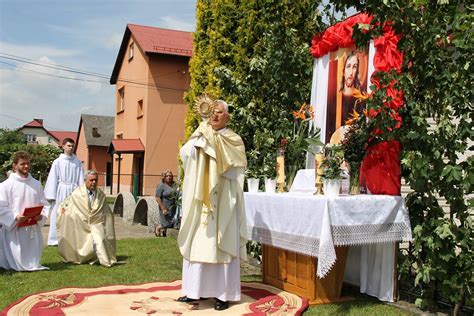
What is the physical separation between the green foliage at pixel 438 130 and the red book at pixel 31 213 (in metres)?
4.99

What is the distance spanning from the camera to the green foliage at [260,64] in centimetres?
798

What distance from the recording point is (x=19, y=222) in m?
7.13

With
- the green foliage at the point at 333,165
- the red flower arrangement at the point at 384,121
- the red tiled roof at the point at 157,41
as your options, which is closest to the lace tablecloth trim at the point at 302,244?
the green foliage at the point at 333,165

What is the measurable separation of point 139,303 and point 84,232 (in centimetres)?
294

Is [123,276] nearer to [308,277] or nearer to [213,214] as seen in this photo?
[213,214]

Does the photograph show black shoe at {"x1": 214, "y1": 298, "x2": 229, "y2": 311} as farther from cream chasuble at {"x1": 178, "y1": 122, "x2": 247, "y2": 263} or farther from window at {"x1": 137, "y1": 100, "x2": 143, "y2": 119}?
window at {"x1": 137, "y1": 100, "x2": 143, "y2": 119}

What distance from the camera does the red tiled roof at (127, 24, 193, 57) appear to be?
79.0 feet

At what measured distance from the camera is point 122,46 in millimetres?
27734

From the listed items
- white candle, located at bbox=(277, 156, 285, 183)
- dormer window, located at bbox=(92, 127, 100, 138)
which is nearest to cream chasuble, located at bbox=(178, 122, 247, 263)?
white candle, located at bbox=(277, 156, 285, 183)

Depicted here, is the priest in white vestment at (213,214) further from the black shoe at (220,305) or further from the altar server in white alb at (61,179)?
the altar server in white alb at (61,179)

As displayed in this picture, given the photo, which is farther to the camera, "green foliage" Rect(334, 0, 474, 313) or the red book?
the red book

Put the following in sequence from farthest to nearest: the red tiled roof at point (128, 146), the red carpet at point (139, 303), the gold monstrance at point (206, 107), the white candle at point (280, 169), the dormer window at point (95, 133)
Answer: the dormer window at point (95, 133) → the red tiled roof at point (128, 146) → the white candle at point (280, 169) → the gold monstrance at point (206, 107) → the red carpet at point (139, 303)

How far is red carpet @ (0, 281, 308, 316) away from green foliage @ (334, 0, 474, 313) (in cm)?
147

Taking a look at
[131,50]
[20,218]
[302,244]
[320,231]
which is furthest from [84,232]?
[131,50]
